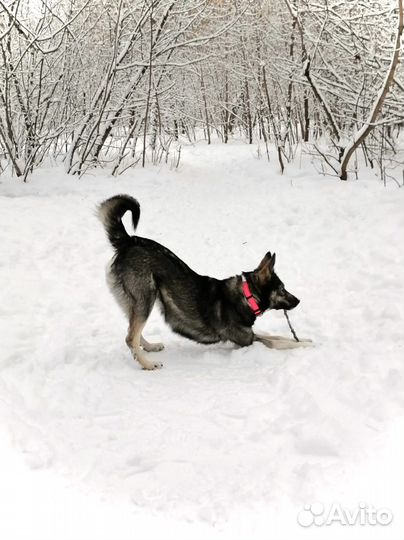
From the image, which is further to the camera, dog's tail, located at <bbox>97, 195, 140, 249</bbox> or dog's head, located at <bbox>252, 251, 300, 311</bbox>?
dog's head, located at <bbox>252, 251, 300, 311</bbox>

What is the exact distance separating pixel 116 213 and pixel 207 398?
5.90ft

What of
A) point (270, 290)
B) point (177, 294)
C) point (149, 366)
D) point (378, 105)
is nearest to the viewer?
point (149, 366)

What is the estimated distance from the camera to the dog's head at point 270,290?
412 centimetres

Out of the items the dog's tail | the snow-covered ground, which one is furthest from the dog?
the snow-covered ground

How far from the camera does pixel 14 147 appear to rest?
9031 mm

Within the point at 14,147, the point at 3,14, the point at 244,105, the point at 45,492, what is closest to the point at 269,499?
the point at 45,492

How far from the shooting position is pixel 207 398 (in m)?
3.26

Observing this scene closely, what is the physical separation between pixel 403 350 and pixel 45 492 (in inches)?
112

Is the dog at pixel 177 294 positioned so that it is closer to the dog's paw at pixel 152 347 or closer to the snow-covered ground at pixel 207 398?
the dog's paw at pixel 152 347

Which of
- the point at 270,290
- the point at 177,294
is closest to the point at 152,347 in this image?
the point at 177,294

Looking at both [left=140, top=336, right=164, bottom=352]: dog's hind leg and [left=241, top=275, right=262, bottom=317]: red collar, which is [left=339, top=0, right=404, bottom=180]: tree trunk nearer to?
[left=241, top=275, right=262, bottom=317]: red collar

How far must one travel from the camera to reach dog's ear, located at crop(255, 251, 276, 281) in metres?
3.99

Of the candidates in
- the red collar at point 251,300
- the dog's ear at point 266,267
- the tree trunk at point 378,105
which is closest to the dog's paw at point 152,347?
the red collar at point 251,300

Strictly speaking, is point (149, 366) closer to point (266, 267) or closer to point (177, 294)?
point (177, 294)
